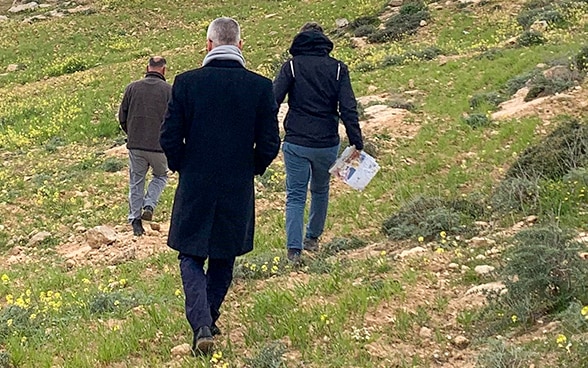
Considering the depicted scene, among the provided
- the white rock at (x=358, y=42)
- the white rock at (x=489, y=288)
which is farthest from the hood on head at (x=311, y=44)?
the white rock at (x=358, y=42)

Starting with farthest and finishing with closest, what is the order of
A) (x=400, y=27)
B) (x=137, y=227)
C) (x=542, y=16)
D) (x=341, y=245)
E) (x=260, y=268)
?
(x=400, y=27) < (x=542, y=16) < (x=137, y=227) < (x=341, y=245) < (x=260, y=268)

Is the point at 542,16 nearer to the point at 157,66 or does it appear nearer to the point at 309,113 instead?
the point at 157,66

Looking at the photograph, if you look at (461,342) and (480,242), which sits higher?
(461,342)

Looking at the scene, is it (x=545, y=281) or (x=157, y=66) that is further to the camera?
(x=157, y=66)

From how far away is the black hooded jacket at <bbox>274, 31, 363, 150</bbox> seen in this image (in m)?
6.86

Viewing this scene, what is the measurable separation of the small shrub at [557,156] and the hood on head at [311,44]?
245cm

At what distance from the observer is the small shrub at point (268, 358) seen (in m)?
4.40

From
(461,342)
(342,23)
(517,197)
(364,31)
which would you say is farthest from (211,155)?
(342,23)

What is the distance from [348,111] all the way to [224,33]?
229 centimetres

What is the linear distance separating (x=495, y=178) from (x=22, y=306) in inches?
230

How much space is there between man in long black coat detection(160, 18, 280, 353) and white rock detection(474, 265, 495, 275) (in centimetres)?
197

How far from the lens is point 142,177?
9539mm

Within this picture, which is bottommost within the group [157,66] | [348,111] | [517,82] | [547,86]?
[517,82]

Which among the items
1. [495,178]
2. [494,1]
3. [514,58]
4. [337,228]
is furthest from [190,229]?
[494,1]
